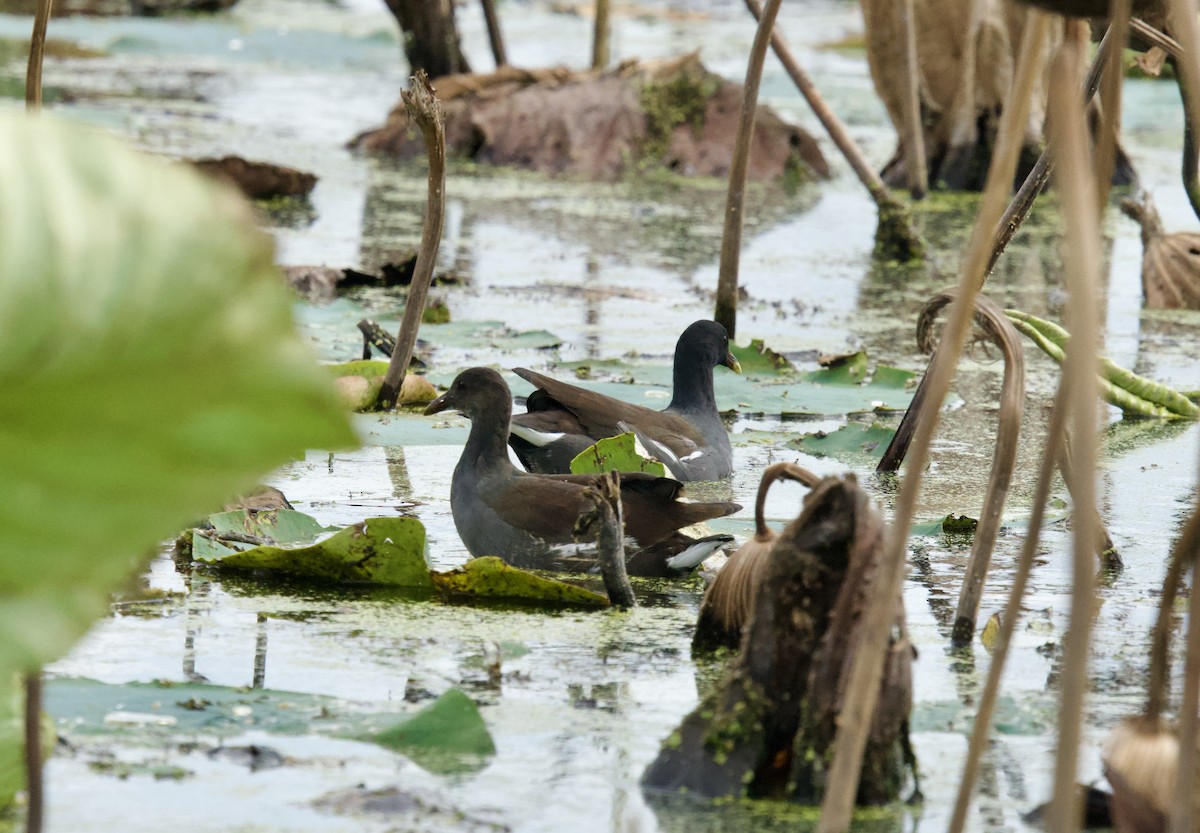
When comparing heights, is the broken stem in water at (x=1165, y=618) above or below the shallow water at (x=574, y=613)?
above

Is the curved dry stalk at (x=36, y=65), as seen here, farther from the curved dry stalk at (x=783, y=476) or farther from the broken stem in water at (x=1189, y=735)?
the broken stem in water at (x=1189, y=735)

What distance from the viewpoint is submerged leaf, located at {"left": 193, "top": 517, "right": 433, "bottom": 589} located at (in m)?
2.82

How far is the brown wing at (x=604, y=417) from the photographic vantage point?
3.84 metres

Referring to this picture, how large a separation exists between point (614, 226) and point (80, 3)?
9796 millimetres

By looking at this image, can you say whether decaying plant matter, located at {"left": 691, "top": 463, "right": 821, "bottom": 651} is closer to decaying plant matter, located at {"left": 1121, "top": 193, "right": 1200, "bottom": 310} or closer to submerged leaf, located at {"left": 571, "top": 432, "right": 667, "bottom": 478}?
submerged leaf, located at {"left": 571, "top": 432, "right": 667, "bottom": 478}

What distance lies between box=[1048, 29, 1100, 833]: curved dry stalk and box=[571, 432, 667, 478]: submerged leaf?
2089 millimetres

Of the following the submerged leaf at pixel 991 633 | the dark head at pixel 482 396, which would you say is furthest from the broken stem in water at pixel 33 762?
the dark head at pixel 482 396

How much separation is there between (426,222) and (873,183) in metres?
2.85

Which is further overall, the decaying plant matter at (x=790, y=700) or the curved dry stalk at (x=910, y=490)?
the decaying plant matter at (x=790, y=700)

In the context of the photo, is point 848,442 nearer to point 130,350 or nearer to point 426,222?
point 426,222

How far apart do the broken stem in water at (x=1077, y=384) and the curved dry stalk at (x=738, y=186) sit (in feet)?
10.5

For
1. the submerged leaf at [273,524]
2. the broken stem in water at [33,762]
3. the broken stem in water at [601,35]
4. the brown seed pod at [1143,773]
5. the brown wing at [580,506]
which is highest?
the broken stem in water at [601,35]

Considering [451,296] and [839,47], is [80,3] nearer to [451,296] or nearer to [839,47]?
[839,47]

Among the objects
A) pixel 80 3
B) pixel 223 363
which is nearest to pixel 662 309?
pixel 223 363
